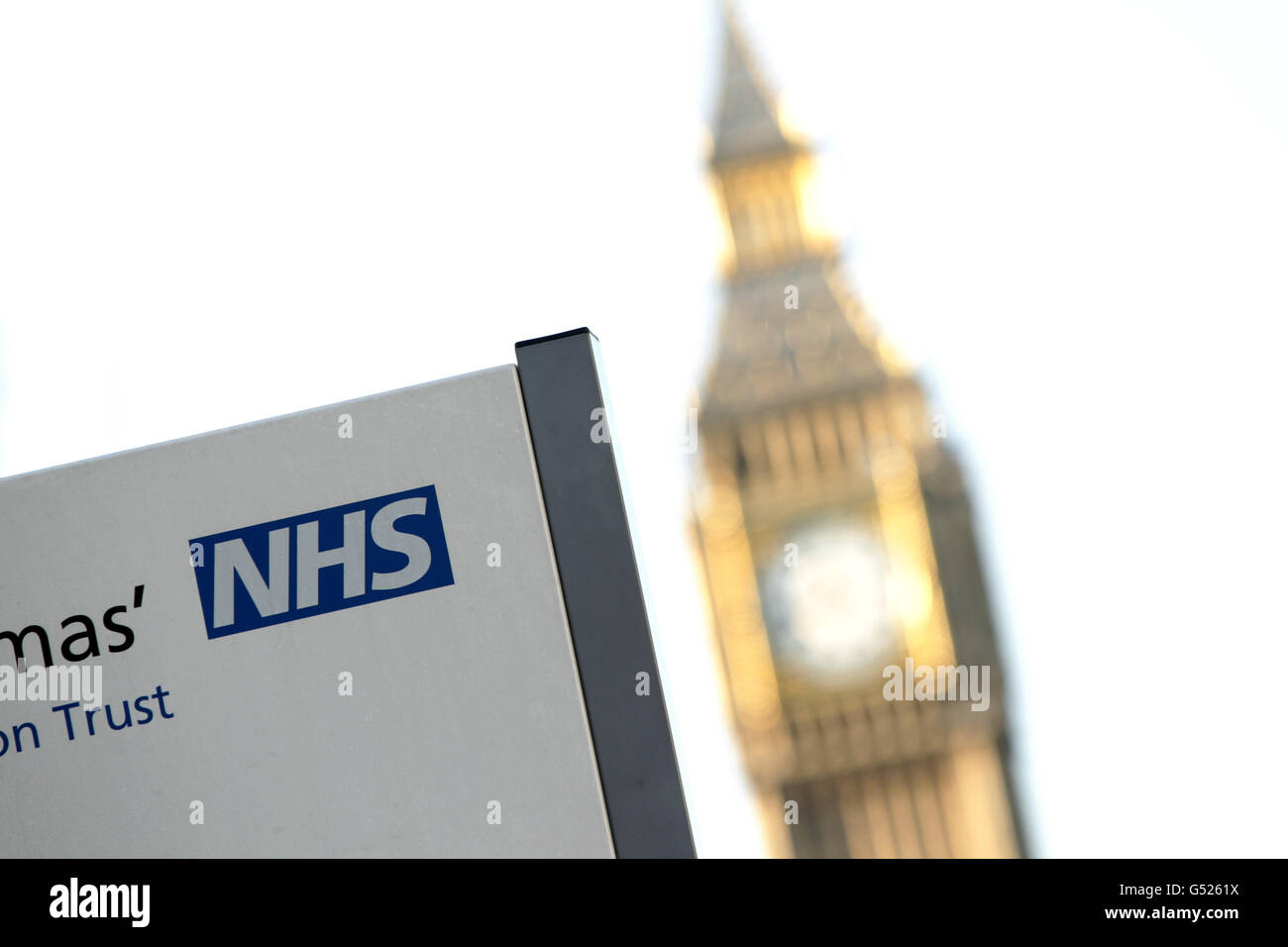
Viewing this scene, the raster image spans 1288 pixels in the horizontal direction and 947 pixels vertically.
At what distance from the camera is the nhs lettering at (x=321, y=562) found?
1.61 meters

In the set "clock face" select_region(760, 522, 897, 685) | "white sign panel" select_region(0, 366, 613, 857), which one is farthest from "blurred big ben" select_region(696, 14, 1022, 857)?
"white sign panel" select_region(0, 366, 613, 857)

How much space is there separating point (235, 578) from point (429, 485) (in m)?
0.28

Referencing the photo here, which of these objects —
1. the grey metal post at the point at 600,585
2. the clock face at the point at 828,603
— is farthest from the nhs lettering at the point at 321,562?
the clock face at the point at 828,603

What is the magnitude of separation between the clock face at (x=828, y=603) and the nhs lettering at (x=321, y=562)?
4322 cm

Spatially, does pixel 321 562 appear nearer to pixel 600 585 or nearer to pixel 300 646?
pixel 300 646

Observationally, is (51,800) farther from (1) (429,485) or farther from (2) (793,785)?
(2) (793,785)

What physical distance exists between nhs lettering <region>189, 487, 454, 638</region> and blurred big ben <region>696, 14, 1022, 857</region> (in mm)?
43223

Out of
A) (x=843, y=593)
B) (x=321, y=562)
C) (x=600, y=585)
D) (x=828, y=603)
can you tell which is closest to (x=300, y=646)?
(x=321, y=562)

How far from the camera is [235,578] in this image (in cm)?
164

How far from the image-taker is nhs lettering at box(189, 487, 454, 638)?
161cm

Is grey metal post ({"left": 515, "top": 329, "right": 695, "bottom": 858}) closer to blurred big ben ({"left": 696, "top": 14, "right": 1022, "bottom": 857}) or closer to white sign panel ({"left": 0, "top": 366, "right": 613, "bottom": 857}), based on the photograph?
white sign panel ({"left": 0, "top": 366, "right": 613, "bottom": 857})
